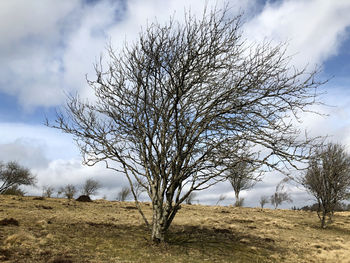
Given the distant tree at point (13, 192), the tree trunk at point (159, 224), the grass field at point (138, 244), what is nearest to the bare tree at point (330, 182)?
the grass field at point (138, 244)

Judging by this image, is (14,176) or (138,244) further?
(14,176)

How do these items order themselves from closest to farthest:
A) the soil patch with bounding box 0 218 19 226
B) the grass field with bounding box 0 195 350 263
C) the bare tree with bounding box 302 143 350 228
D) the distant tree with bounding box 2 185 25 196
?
the grass field with bounding box 0 195 350 263, the soil patch with bounding box 0 218 19 226, the bare tree with bounding box 302 143 350 228, the distant tree with bounding box 2 185 25 196

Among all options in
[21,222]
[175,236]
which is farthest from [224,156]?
[21,222]

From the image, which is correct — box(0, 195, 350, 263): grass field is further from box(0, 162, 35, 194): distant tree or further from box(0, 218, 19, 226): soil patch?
box(0, 162, 35, 194): distant tree

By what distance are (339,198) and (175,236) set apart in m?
13.7

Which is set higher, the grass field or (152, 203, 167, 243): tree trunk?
(152, 203, 167, 243): tree trunk

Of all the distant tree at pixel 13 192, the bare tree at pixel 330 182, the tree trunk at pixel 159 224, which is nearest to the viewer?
the tree trunk at pixel 159 224

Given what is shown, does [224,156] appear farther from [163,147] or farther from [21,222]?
[21,222]

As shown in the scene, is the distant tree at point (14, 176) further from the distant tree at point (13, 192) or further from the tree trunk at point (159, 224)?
the tree trunk at point (159, 224)

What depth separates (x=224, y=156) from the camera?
7.46 meters

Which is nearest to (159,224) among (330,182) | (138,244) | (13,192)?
(138,244)

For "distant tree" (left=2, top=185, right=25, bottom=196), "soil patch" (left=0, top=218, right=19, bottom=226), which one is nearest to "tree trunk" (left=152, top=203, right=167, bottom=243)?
"soil patch" (left=0, top=218, right=19, bottom=226)

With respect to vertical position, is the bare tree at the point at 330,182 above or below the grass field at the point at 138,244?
above

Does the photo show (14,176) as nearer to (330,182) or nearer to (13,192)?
(13,192)
